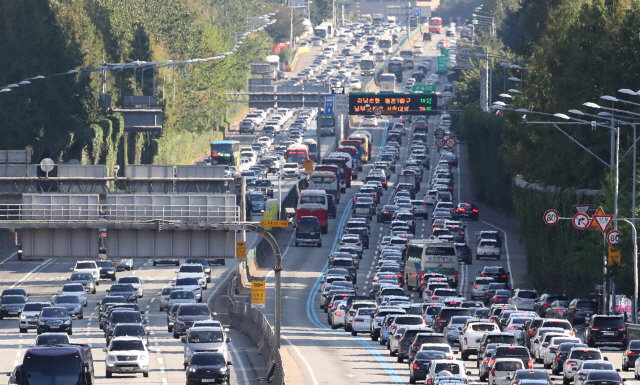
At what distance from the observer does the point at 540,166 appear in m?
82.8

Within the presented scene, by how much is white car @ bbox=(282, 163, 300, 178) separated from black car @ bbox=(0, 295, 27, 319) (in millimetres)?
68234

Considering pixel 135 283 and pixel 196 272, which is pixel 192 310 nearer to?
pixel 135 283

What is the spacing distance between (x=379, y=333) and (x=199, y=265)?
25884 millimetres

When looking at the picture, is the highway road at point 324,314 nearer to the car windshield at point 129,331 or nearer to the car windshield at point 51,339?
A: the car windshield at point 129,331

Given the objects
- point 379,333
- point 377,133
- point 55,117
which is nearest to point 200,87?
point 377,133

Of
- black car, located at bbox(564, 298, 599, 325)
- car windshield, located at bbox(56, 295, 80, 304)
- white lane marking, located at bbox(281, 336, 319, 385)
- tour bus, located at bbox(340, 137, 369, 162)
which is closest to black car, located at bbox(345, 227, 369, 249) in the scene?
car windshield, located at bbox(56, 295, 80, 304)

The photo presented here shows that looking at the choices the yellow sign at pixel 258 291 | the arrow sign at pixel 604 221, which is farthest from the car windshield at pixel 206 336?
the arrow sign at pixel 604 221

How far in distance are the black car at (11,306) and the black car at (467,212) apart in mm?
49981

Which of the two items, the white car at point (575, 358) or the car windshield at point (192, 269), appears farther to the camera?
the car windshield at point (192, 269)

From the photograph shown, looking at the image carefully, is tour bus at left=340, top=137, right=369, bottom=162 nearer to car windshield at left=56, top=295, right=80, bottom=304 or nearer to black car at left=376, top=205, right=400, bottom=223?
black car at left=376, top=205, right=400, bottom=223

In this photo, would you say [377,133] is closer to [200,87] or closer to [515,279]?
[200,87]

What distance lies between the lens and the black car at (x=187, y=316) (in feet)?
202

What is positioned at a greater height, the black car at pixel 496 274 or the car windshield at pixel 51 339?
the car windshield at pixel 51 339

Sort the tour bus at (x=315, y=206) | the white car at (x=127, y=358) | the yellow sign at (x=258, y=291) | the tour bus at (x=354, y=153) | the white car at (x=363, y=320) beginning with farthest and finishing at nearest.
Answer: the tour bus at (x=354, y=153), the tour bus at (x=315, y=206), the white car at (x=363, y=320), the yellow sign at (x=258, y=291), the white car at (x=127, y=358)
